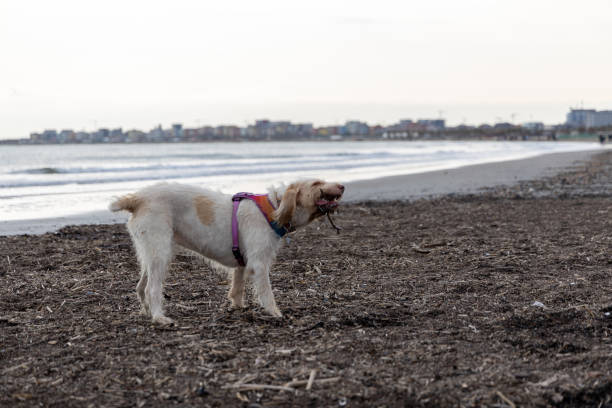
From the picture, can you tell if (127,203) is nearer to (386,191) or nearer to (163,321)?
(163,321)

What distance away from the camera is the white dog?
5203mm

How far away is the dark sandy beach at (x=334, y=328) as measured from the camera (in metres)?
3.64

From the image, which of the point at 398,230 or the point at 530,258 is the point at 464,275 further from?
the point at 398,230

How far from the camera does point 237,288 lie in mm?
5695

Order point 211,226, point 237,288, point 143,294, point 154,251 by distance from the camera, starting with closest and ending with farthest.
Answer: point 154,251
point 211,226
point 143,294
point 237,288

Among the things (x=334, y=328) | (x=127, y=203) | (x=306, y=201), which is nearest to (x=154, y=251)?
(x=127, y=203)

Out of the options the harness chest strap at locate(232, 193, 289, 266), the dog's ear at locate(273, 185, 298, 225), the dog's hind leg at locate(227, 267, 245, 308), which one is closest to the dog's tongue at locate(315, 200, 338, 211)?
the dog's ear at locate(273, 185, 298, 225)

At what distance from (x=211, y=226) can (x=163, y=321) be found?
36.1 inches

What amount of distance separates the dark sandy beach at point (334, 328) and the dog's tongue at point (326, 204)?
974 mm

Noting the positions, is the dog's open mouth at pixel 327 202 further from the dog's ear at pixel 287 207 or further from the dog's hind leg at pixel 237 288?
the dog's hind leg at pixel 237 288

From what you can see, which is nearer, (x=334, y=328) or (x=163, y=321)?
(x=334, y=328)

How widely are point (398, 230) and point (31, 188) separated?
15.0 meters

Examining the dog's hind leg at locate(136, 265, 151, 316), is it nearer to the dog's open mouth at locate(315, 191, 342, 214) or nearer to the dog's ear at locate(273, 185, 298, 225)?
the dog's ear at locate(273, 185, 298, 225)

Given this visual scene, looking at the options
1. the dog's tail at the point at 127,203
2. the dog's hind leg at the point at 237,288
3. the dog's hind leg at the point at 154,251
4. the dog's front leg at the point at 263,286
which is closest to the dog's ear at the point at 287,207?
the dog's front leg at the point at 263,286
